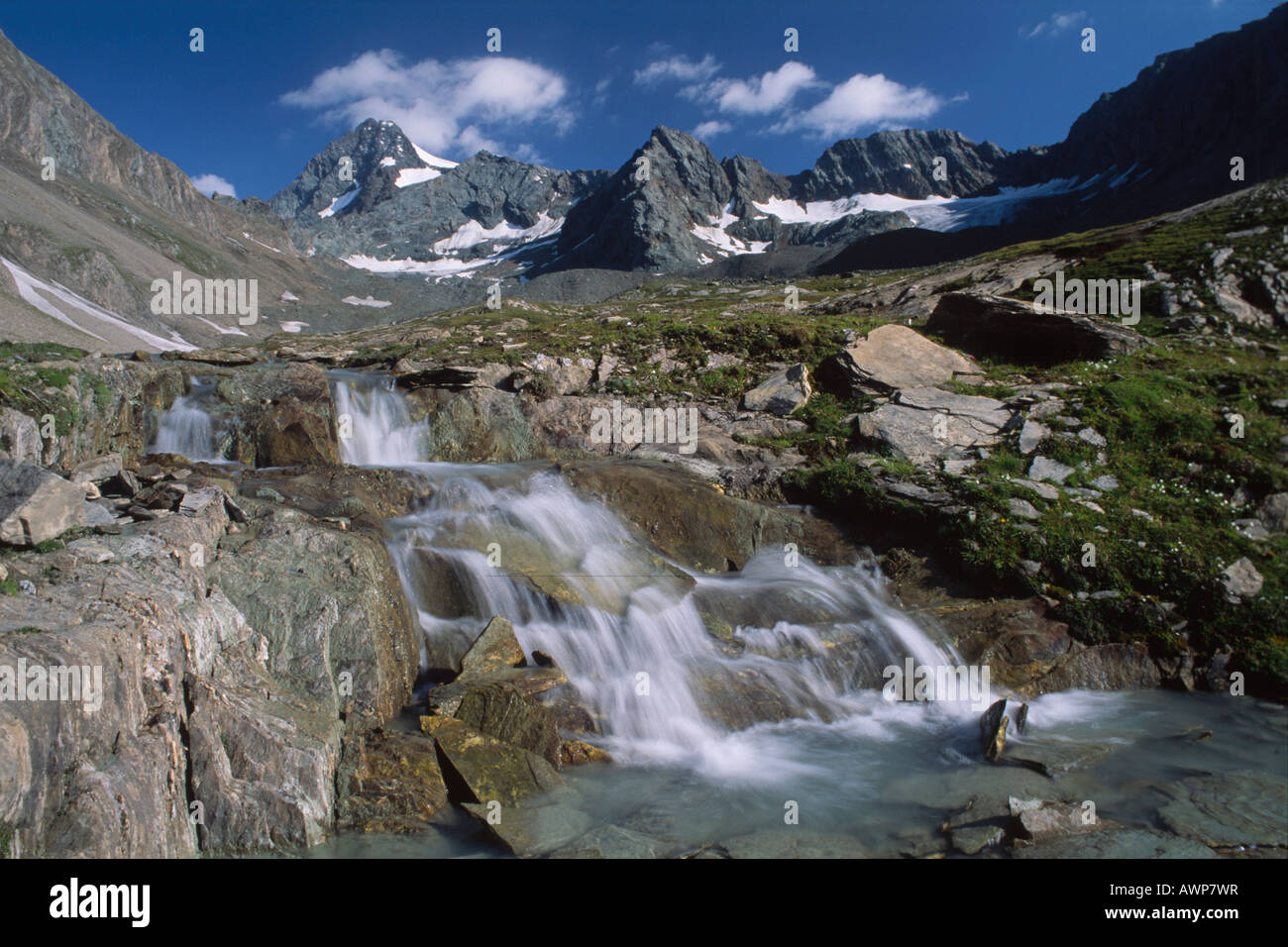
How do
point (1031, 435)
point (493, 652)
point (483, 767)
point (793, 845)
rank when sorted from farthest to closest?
point (1031, 435)
point (493, 652)
point (483, 767)
point (793, 845)

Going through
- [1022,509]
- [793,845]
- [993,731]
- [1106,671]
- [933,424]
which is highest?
[933,424]

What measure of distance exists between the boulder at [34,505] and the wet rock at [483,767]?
4.72m

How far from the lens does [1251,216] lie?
2466cm

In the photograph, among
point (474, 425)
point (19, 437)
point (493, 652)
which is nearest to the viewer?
point (493, 652)

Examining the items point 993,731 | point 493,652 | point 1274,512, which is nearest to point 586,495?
point 493,652

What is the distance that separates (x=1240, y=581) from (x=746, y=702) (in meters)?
8.54

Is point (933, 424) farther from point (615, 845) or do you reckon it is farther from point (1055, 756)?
point (615, 845)

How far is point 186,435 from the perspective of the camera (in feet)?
54.0

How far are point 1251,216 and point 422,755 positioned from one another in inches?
1306

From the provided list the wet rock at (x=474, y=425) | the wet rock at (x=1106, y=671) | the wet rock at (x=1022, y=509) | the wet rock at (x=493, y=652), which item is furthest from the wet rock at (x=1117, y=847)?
the wet rock at (x=474, y=425)

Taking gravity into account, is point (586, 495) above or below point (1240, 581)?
above

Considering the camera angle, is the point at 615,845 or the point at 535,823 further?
the point at 535,823

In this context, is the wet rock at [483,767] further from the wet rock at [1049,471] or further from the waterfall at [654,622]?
the wet rock at [1049,471]

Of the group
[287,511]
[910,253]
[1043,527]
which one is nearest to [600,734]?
[287,511]
